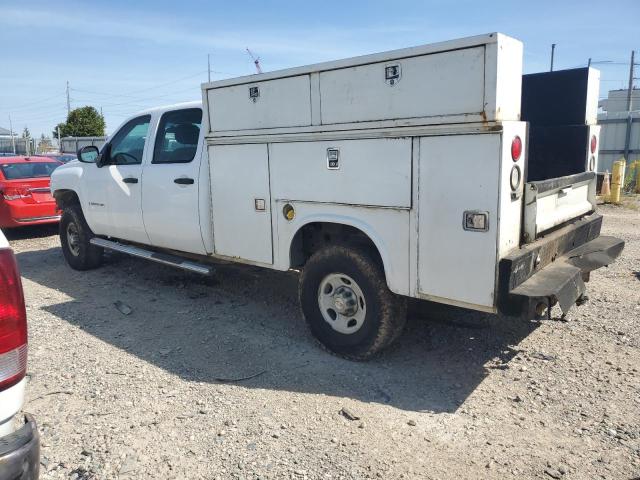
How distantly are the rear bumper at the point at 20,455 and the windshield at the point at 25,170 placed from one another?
369 inches

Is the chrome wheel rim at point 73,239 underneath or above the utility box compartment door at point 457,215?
underneath

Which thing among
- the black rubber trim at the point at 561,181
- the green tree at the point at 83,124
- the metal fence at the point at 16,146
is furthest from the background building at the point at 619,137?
the green tree at the point at 83,124

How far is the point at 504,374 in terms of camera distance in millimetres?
4168

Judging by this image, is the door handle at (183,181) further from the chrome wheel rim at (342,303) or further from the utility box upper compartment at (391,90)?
the chrome wheel rim at (342,303)

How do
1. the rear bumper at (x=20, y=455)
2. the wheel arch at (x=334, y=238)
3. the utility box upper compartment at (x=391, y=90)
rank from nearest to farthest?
the rear bumper at (x=20, y=455) → the utility box upper compartment at (x=391, y=90) → the wheel arch at (x=334, y=238)

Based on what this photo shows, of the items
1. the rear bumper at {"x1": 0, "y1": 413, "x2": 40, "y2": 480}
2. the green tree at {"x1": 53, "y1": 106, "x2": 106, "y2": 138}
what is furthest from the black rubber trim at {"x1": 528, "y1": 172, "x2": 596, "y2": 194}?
the green tree at {"x1": 53, "y1": 106, "x2": 106, "y2": 138}

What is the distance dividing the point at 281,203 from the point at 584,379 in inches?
107

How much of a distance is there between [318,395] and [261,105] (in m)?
2.46

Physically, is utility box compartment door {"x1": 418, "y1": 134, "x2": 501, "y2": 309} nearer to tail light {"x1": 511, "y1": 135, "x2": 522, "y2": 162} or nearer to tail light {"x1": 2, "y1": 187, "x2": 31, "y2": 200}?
tail light {"x1": 511, "y1": 135, "x2": 522, "y2": 162}

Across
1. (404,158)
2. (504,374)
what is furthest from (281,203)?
(504,374)

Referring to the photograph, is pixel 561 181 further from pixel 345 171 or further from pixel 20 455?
pixel 20 455

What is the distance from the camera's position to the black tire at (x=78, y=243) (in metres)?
7.43

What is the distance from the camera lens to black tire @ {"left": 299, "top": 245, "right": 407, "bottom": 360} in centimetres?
413

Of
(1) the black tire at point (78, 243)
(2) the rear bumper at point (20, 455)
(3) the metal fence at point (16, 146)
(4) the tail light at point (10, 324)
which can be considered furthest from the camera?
(3) the metal fence at point (16, 146)
